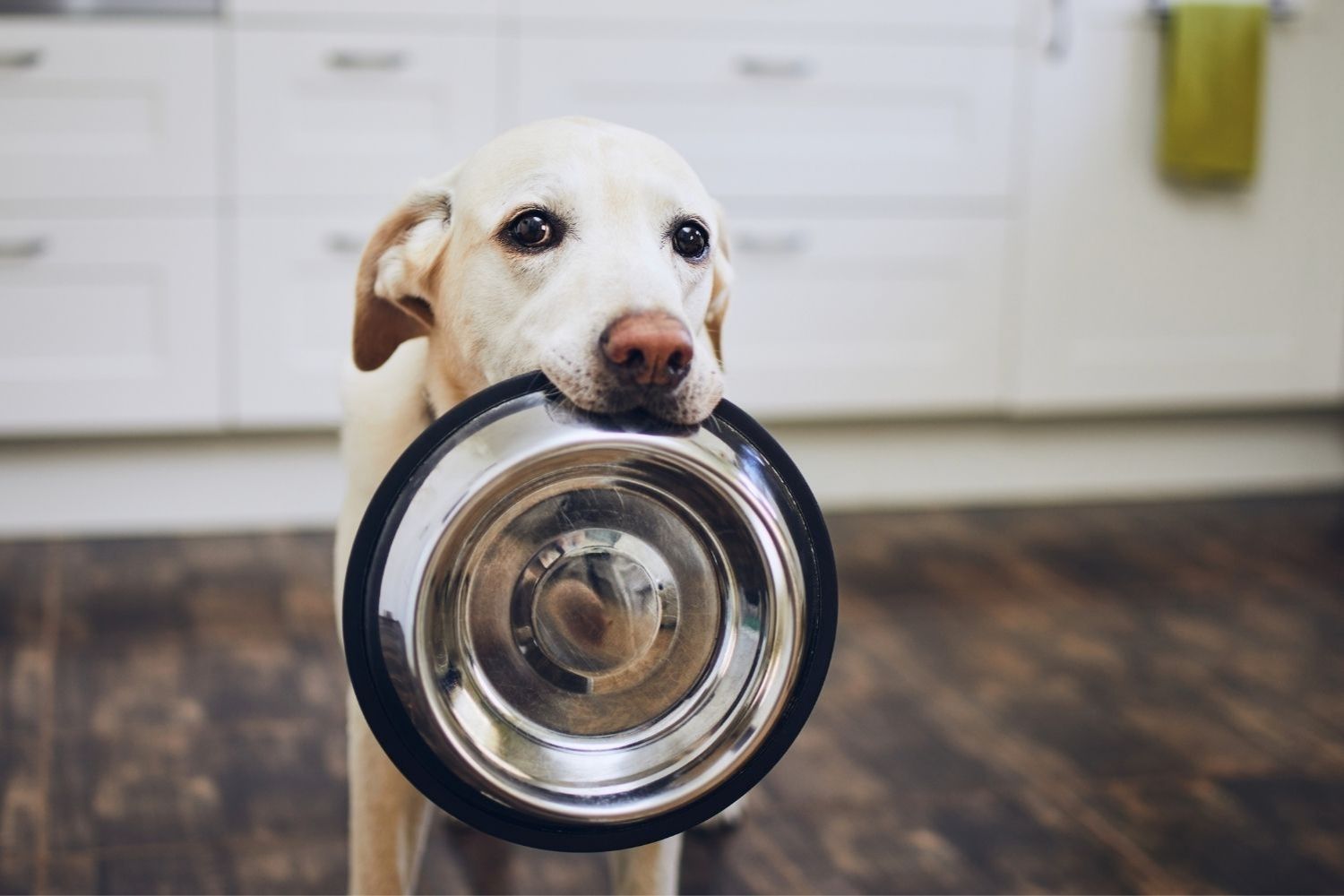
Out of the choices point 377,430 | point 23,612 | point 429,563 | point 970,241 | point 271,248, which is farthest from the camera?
point 970,241

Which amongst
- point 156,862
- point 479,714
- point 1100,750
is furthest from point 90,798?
point 1100,750

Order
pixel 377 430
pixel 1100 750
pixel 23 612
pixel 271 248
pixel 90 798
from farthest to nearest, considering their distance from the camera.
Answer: pixel 271 248 < pixel 23 612 < pixel 1100 750 < pixel 90 798 < pixel 377 430

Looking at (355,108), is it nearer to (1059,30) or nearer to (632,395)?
(1059,30)

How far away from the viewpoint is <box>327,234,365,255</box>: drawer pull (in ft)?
8.02

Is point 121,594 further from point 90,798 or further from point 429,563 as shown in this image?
point 429,563

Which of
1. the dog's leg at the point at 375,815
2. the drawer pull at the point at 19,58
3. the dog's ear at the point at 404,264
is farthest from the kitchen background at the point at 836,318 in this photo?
the dog's ear at the point at 404,264

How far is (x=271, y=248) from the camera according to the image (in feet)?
8.02

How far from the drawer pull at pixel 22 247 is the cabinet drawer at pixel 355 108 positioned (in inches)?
13.0

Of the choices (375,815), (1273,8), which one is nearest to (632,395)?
(375,815)

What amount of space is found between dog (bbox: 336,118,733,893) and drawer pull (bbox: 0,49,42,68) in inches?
55.1

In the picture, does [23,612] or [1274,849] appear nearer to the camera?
[1274,849]

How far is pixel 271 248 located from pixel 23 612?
721mm

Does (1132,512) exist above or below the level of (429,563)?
below

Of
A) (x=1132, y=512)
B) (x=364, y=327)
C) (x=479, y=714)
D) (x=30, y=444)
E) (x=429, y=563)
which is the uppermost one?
(x=364, y=327)
